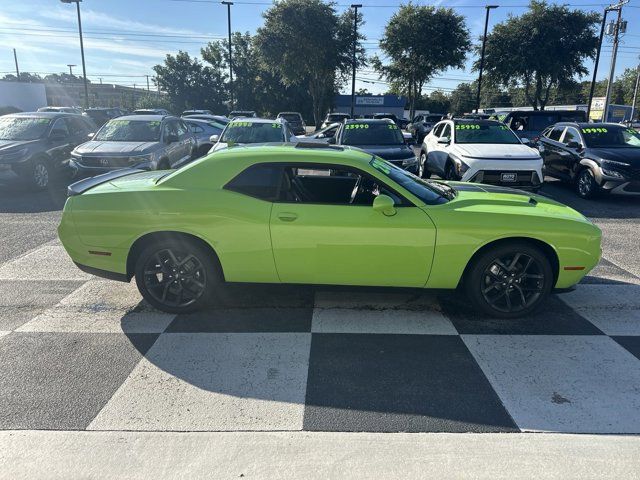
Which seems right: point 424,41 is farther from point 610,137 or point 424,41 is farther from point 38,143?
point 38,143

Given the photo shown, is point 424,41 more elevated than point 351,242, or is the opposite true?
point 424,41

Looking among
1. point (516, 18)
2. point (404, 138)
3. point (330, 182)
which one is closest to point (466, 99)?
point (516, 18)

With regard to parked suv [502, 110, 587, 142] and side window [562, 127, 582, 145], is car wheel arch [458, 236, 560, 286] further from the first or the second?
parked suv [502, 110, 587, 142]

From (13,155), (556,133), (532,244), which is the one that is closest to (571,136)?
(556,133)

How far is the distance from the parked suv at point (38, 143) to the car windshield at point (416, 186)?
28.6 ft

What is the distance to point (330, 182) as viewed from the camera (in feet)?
16.2

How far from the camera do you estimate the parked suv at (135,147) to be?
9.34m

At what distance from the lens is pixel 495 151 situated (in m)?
9.19

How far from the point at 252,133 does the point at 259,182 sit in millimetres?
7796

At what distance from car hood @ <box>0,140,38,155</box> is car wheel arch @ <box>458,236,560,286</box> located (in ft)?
32.7

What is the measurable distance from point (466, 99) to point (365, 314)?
261ft

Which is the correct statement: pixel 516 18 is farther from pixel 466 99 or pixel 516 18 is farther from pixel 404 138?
pixel 466 99

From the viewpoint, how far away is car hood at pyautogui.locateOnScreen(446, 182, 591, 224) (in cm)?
A: 409

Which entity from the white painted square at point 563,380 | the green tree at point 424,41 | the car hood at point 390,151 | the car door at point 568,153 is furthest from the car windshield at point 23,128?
the green tree at point 424,41
